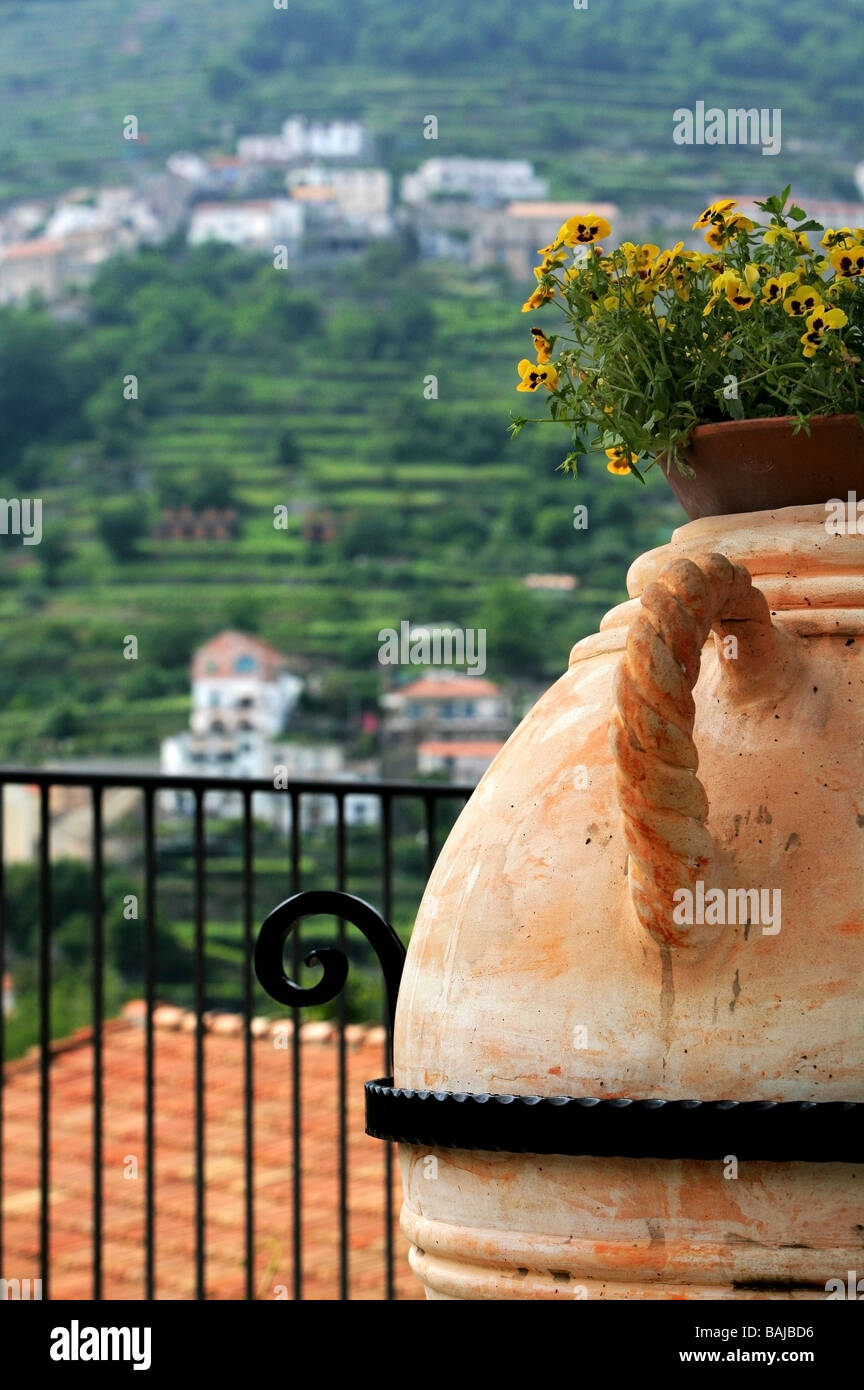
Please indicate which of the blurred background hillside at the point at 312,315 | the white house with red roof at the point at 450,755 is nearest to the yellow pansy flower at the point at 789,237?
the white house with red roof at the point at 450,755

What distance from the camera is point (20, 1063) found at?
1395cm

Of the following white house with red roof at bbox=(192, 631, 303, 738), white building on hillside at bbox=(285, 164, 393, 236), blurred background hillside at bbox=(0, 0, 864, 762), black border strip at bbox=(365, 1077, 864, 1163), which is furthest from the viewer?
white building on hillside at bbox=(285, 164, 393, 236)

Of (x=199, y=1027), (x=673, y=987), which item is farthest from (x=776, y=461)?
(x=199, y=1027)

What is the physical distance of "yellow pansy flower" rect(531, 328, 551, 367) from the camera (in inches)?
64.6

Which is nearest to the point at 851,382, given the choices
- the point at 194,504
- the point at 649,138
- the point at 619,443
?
the point at 619,443

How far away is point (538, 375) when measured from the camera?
165 cm

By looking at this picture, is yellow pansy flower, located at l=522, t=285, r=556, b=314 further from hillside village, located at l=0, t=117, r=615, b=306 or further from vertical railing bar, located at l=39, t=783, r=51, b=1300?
hillside village, located at l=0, t=117, r=615, b=306

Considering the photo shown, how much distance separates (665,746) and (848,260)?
0.56 m

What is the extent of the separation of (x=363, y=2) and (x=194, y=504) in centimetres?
3338

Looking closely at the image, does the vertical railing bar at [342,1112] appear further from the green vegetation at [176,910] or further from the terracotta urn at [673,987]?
the green vegetation at [176,910]

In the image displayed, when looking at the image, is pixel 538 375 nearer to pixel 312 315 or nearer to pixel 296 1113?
pixel 296 1113

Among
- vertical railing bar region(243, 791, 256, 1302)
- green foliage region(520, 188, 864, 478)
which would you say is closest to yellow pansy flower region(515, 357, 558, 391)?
green foliage region(520, 188, 864, 478)

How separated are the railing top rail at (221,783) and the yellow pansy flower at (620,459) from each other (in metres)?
1.22

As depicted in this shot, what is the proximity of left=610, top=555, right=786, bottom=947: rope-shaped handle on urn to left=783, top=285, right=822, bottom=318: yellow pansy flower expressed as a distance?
0.31 m
